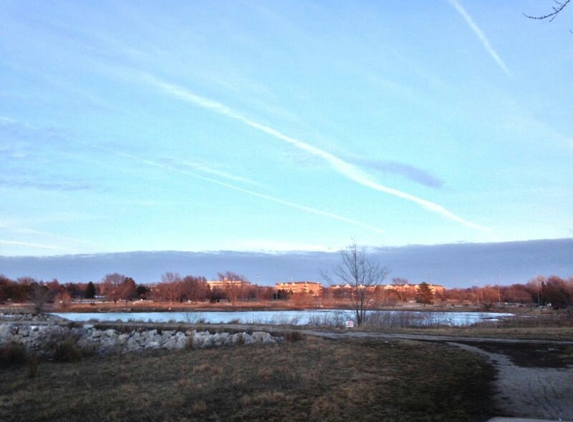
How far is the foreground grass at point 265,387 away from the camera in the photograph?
7.05 metres

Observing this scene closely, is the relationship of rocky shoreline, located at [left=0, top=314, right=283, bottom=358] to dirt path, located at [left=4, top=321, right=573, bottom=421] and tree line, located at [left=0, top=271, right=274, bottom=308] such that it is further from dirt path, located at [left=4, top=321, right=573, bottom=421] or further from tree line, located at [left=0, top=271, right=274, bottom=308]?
tree line, located at [left=0, top=271, right=274, bottom=308]

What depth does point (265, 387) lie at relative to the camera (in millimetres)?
8609

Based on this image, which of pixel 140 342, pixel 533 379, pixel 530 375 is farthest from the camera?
pixel 140 342

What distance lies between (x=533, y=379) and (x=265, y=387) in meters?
4.66

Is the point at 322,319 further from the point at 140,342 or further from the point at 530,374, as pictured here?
the point at 530,374

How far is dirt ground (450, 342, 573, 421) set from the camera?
6977 millimetres

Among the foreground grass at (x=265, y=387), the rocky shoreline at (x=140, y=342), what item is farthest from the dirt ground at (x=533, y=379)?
the rocky shoreline at (x=140, y=342)

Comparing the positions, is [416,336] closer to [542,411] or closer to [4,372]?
[542,411]

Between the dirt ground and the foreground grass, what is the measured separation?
0.34 meters

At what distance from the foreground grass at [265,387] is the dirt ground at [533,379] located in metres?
0.34

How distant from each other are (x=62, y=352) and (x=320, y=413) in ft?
32.1

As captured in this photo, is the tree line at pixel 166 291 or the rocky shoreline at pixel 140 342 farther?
the tree line at pixel 166 291

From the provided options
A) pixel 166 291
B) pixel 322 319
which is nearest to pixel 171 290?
pixel 166 291

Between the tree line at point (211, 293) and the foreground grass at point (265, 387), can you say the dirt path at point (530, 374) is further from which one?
the tree line at point (211, 293)
